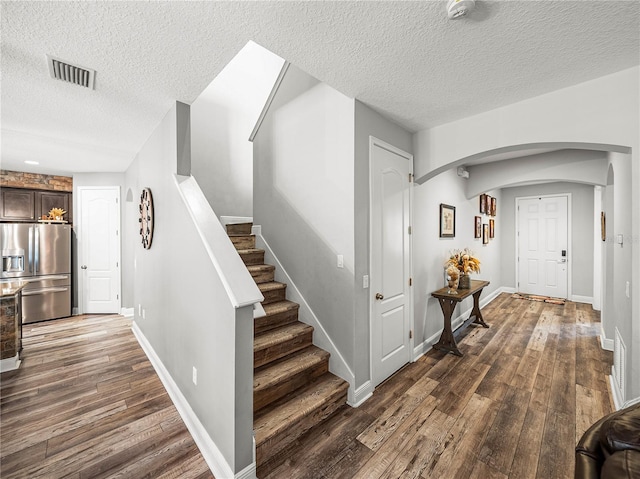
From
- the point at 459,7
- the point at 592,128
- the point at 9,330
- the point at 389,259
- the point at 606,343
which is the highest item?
the point at 459,7

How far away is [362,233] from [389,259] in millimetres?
547

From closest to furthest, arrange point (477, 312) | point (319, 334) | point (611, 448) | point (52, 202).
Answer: point (611, 448) → point (319, 334) → point (477, 312) → point (52, 202)

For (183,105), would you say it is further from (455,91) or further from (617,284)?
(617,284)

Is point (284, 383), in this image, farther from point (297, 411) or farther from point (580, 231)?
point (580, 231)

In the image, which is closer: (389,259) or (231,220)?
(389,259)

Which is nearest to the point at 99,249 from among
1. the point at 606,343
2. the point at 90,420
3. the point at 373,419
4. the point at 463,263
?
the point at 90,420

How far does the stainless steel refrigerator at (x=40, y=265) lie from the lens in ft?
14.0

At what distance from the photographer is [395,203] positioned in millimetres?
2775

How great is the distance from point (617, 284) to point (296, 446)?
10.5 ft

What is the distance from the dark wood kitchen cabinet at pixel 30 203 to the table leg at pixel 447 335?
6.71 metres

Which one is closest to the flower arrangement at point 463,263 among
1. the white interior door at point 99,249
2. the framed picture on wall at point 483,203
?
the framed picture on wall at point 483,203

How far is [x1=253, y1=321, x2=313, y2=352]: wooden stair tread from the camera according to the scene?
2227 millimetres

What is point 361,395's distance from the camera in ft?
7.69

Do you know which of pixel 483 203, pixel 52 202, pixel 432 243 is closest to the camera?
pixel 432 243
